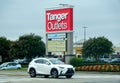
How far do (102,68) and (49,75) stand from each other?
12.7 meters

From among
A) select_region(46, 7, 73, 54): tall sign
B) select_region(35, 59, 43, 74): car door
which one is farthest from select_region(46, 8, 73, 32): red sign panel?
select_region(35, 59, 43, 74): car door

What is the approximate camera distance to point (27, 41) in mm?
79375

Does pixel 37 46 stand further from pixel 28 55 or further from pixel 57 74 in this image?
pixel 57 74

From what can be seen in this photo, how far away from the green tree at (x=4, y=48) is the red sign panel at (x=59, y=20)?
30448mm

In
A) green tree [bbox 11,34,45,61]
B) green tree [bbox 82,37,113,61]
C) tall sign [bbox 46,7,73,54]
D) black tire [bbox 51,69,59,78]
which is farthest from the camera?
green tree [bbox 82,37,113,61]

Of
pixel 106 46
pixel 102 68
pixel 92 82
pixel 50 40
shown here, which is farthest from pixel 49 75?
pixel 106 46

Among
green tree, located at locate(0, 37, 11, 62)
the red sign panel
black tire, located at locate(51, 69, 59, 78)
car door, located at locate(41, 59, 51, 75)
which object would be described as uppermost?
the red sign panel

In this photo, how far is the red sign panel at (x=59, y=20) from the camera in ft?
169

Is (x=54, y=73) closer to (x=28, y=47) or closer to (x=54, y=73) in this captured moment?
(x=54, y=73)

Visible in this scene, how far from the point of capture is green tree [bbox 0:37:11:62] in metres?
82.5

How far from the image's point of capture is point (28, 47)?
7881 centimetres

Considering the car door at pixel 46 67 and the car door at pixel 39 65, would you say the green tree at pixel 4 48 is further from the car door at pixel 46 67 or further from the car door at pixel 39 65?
the car door at pixel 46 67

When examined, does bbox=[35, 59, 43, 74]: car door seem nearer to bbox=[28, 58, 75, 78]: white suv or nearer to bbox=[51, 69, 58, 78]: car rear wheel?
bbox=[28, 58, 75, 78]: white suv

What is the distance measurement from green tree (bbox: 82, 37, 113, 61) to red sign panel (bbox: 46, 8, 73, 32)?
41345 mm
